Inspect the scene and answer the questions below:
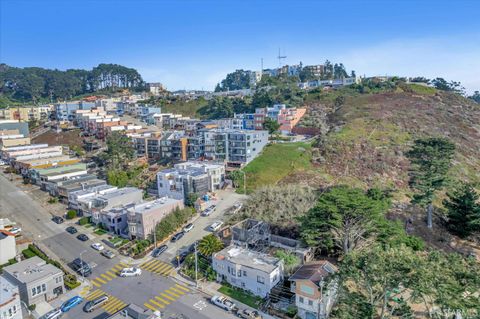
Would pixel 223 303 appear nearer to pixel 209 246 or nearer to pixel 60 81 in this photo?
pixel 209 246

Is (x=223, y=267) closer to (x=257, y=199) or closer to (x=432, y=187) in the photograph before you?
(x=257, y=199)

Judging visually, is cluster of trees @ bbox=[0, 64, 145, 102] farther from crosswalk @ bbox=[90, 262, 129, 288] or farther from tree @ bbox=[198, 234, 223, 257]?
tree @ bbox=[198, 234, 223, 257]

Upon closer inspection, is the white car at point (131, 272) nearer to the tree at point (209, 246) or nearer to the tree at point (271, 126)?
the tree at point (209, 246)

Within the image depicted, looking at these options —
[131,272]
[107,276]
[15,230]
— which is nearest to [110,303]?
[131,272]

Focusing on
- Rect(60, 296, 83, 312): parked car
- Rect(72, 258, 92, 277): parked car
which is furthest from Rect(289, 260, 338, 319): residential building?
Rect(72, 258, 92, 277): parked car

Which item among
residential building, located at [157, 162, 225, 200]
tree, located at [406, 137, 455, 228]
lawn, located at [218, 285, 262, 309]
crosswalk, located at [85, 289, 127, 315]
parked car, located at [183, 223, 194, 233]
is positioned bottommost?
crosswalk, located at [85, 289, 127, 315]

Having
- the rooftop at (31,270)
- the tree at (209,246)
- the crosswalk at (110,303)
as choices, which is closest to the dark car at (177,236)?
the tree at (209,246)
